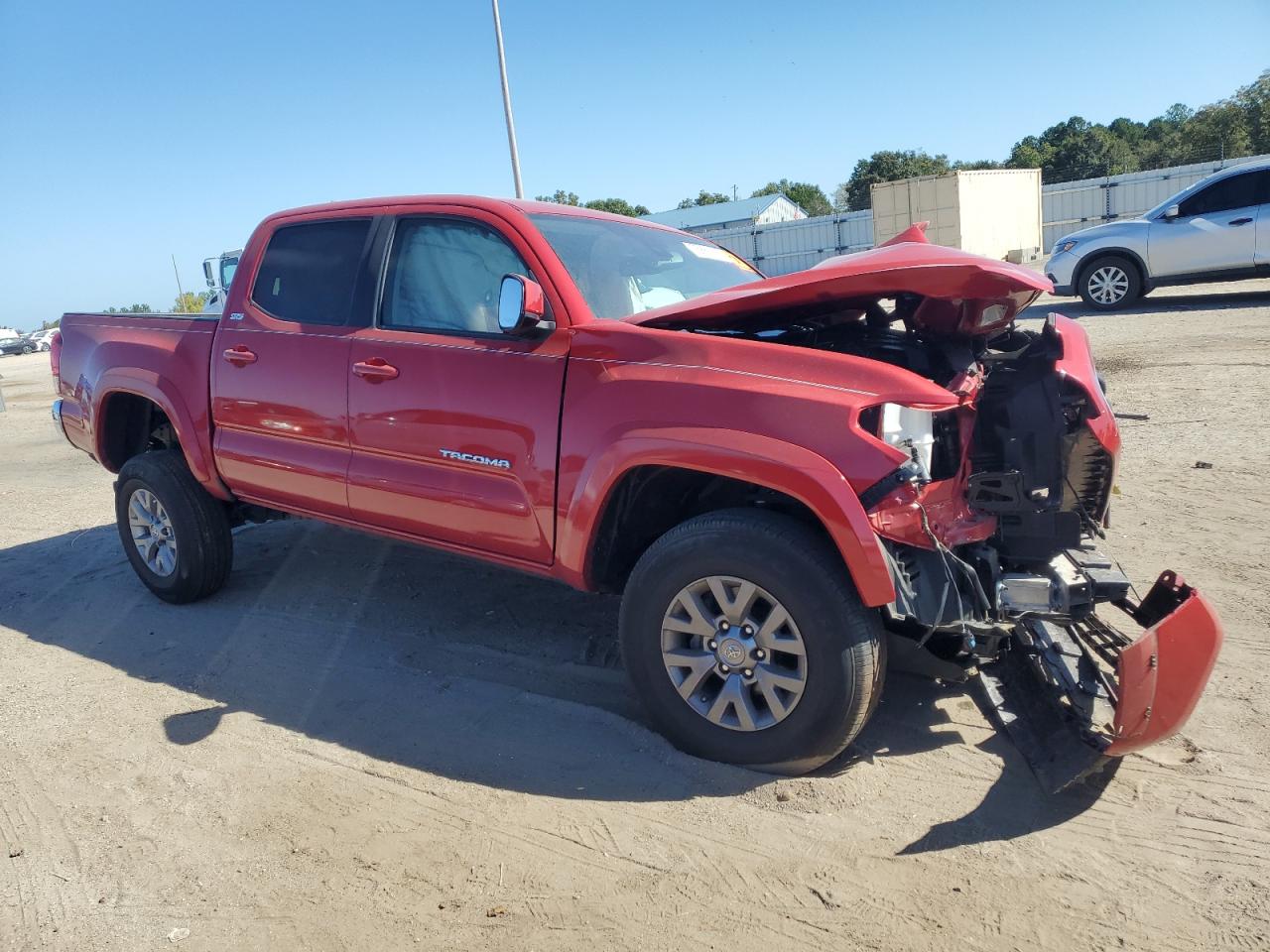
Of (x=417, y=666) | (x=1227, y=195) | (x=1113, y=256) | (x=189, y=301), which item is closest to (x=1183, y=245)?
(x=1227, y=195)

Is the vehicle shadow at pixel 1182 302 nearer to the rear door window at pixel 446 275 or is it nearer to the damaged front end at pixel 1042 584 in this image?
the damaged front end at pixel 1042 584

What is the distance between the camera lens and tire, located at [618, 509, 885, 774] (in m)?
2.87

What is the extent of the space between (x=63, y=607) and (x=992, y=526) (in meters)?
5.00

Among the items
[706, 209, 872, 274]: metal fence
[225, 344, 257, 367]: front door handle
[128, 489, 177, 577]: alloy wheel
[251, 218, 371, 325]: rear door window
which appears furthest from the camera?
[706, 209, 872, 274]: metal fence

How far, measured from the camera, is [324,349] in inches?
162

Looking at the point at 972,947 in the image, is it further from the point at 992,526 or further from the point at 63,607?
the point at 63,607

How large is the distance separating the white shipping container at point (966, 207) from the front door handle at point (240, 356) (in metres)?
20.3

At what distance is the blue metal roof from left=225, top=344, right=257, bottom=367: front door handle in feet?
156

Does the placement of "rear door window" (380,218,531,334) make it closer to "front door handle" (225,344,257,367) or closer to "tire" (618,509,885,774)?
"front door handle" (225,344,257,367)

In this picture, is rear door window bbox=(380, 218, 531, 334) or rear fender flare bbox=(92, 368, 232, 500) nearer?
rear door window bbox=(380, 218, 531, 334)

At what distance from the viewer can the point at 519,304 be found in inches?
131

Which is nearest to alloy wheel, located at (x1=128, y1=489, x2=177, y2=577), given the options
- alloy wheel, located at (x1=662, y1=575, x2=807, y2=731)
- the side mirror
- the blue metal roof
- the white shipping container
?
the side mirror

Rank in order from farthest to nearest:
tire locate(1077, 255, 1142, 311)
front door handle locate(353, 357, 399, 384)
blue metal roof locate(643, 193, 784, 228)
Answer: blue metal roof locate(643, 193, 784, 228)
tire locate(1077, 255, 1142, 311)
front door handle locate(353, 357, 399, 384)

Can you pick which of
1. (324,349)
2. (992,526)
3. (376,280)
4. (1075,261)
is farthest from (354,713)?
(1075,261)
